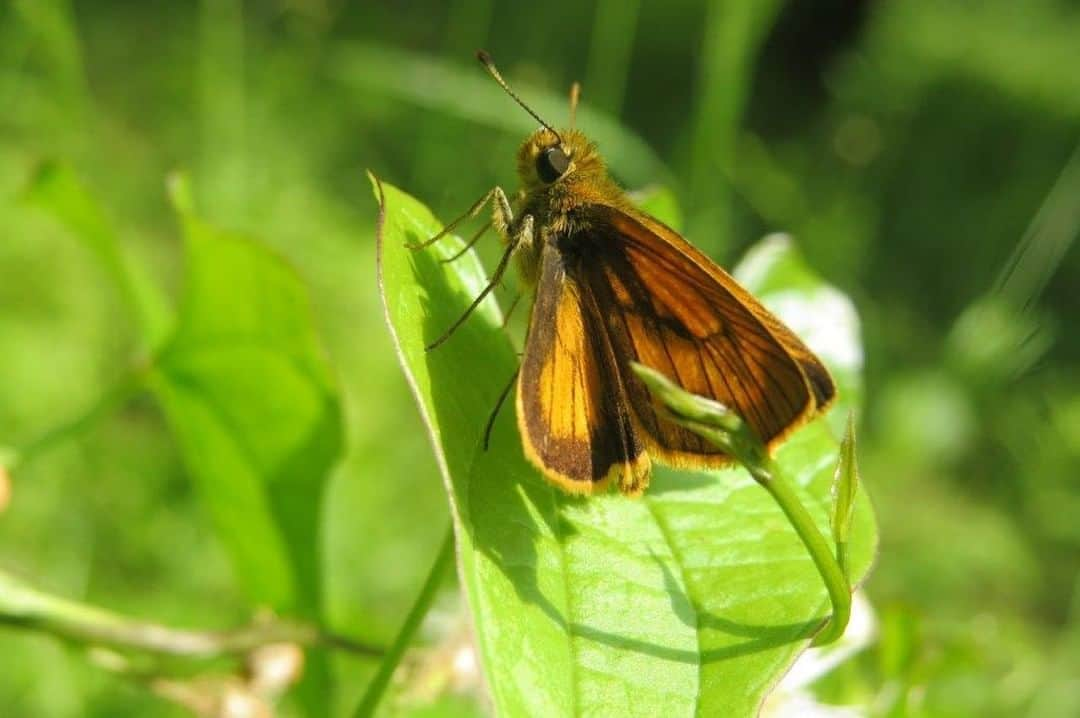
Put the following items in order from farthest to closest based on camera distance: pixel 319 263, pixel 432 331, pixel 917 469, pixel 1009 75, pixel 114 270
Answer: pixel 1009 75 → pixel 917 469 → pixel 319 263 → pixel 114 270 → pixel 432 331

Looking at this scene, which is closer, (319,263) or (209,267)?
(209,267)

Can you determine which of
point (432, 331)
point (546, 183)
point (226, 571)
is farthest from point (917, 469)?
point (432, 331)

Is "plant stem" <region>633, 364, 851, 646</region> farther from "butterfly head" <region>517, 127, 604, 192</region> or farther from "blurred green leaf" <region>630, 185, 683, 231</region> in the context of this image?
"blurred green leaf" <region>630, 185, 683, 231</region>

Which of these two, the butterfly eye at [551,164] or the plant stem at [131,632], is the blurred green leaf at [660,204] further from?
the plant stem at [131,632]

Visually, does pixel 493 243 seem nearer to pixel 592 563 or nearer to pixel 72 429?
pixel 72 429

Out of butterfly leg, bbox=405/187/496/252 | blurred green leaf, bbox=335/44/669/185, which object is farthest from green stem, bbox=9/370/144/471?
blurred green leaf, bbox=335/44/669/185

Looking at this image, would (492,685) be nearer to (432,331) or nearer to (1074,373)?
(432,331)

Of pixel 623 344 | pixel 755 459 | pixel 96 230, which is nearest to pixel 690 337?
pixel 623 344
